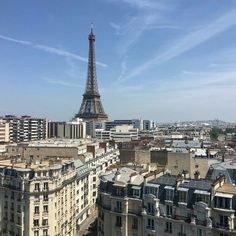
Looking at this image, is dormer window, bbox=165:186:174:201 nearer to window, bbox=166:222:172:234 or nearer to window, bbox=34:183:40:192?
window, bbox=166:222:172:234

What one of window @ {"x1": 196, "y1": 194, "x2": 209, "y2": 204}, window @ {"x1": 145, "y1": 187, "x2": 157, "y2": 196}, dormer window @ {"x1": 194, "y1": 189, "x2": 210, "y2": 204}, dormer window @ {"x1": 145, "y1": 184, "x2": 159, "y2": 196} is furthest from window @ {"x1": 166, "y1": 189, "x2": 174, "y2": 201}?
window @ {"x1": 196, "y1": 194, "x2": 209, "y2": 204}

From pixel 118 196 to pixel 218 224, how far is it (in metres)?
13.1

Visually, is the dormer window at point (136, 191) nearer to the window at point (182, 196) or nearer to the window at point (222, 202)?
the window at point (182, 196)

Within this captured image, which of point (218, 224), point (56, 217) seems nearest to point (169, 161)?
point (56, 217)

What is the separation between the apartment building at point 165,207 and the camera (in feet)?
124

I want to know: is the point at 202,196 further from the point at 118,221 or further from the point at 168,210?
the point at 118,221

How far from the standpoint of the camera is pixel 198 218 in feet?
128

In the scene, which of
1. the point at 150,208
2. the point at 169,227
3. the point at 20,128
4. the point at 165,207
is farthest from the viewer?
the point at 20,128

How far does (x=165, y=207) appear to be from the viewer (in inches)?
1636

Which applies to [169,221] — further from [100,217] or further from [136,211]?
[100,217]

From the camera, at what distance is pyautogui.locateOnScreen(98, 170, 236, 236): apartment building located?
124ft

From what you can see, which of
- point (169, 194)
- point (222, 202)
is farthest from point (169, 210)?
point (222, 202)

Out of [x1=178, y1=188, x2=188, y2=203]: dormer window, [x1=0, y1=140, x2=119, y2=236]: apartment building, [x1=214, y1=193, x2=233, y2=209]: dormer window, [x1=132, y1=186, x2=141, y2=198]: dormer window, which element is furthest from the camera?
[x1=0, y1=140, x2=119, y2=236]: apartment building

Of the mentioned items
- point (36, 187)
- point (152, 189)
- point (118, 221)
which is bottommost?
point (118, 221)
